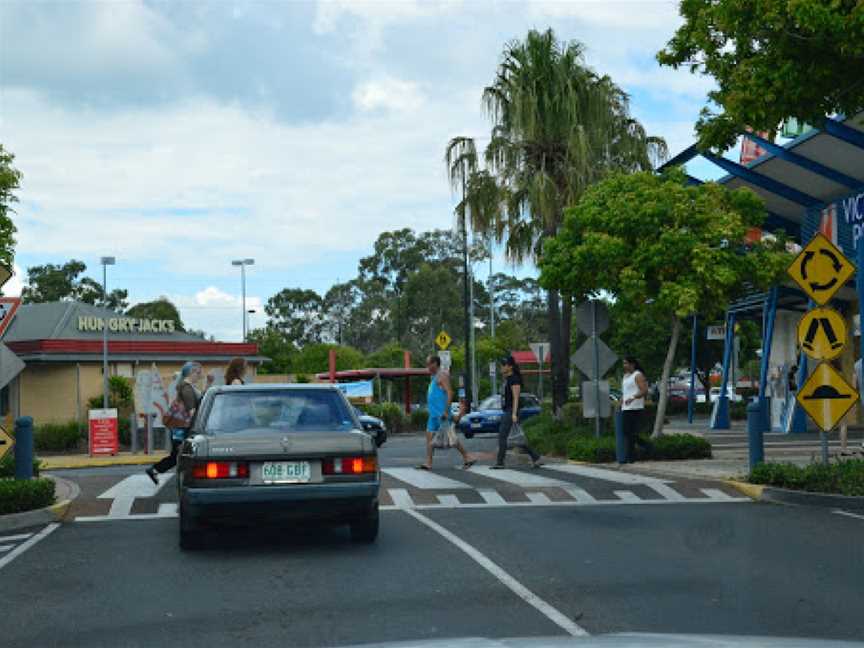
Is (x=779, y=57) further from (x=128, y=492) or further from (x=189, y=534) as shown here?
(x=128, y=492)

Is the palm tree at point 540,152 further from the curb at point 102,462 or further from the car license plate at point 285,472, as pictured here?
the car license plate at point 285,472

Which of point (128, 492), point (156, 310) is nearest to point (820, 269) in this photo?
point (128, 492)

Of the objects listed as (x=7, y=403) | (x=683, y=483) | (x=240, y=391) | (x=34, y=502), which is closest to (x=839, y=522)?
(x=683, y=483)

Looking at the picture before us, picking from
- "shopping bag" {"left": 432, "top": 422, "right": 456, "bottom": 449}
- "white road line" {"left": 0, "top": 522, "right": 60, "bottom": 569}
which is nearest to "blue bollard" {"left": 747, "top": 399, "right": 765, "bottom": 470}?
"shopping bag" {"left": 432, "top": 422, "right": 456, "bottom": 449}

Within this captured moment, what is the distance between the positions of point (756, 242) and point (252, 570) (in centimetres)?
1637

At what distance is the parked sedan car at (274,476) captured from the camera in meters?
9.18

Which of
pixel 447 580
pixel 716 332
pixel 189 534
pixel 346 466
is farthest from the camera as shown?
pixel 716 332

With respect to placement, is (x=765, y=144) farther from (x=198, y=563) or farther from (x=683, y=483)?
(x=198, y=563)

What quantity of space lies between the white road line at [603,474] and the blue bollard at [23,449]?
7.37 meters

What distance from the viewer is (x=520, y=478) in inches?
618

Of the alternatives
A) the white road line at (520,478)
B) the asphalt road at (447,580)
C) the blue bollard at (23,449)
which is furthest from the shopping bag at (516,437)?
the blue bollard at (23,449)

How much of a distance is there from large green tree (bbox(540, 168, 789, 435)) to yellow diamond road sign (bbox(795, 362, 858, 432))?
6233mm

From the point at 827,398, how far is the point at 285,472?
7.28 meters

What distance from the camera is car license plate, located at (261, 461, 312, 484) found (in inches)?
365
